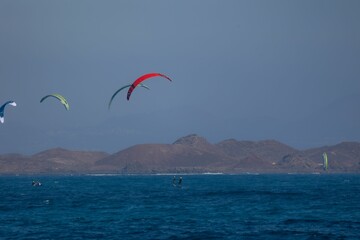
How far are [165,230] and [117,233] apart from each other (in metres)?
3.97

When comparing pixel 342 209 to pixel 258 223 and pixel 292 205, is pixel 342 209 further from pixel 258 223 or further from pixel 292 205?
pixel 258 223

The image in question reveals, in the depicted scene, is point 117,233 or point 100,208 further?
point 100,208

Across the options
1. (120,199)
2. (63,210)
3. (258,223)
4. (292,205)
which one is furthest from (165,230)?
(120,199)

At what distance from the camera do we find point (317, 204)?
289 feet

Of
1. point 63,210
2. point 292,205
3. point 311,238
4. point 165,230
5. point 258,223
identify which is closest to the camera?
point 311,238

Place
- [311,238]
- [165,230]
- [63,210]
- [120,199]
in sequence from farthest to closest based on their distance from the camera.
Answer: [120,199] < [63,210] < [165,230] < [311,238]

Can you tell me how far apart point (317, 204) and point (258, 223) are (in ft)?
76.8

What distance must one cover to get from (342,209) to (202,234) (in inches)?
1049

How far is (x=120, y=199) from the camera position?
320 ft

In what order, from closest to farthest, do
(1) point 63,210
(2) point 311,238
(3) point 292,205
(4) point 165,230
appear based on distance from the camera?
(2) point 311,238 → (4) point 165,230 → (1) point 63,210 → (3) point 292,205

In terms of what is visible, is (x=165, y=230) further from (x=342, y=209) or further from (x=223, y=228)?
(x=342, y=209)

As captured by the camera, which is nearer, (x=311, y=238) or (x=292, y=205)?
(x=311, y=238)

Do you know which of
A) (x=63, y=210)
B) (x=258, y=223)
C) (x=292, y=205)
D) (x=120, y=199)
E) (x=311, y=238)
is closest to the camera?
(x=311, y=238)

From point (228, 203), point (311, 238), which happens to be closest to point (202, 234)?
point (311, 238)
